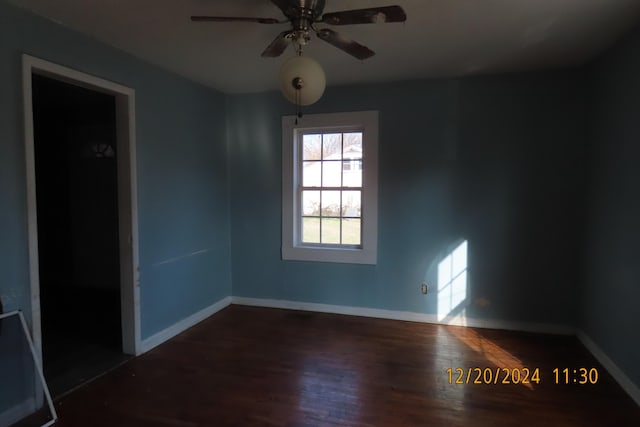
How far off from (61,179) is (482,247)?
4.99 m

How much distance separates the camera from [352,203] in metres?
4.03

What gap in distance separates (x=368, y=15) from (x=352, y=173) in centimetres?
226

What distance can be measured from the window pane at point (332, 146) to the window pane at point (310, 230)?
2.34ft

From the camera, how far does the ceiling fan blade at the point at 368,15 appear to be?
5.78 feet

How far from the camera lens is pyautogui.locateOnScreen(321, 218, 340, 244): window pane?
13.5 feet

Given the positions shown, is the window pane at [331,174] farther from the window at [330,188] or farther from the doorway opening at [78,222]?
the doorway opening at [78,222]

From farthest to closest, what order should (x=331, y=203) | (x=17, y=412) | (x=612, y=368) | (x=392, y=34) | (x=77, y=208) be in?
(x=77, y=208), (x=331, y=203), (x=612, y=368), (x=392, y=34), (x=17, y=412)

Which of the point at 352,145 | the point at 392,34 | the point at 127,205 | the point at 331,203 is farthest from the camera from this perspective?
the point at 331,203

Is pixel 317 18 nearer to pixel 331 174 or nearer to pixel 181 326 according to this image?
pixel 331 174

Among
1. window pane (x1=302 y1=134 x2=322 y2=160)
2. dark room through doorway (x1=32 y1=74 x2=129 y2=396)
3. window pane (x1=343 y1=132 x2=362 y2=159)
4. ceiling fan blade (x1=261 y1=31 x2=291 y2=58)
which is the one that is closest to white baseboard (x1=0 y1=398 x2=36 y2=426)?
dark room through doorway (x1=32 y1=74 x2=129 y2=396)

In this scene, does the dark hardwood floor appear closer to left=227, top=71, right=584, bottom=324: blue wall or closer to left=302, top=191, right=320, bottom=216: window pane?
left=227, top=71, right=584, bottom=324: blue wall

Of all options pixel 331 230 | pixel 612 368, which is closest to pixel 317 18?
pixel 331 230

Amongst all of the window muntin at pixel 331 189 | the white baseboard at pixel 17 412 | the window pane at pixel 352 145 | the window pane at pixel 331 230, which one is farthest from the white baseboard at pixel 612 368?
the white baseboard at pixel 17 412

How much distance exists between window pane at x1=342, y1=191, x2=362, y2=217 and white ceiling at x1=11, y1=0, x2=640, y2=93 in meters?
1.22
